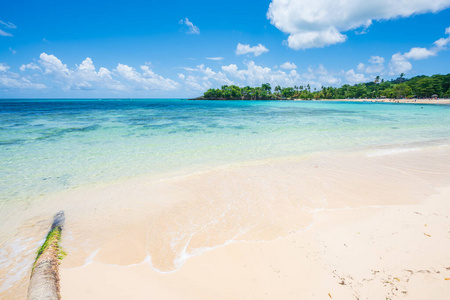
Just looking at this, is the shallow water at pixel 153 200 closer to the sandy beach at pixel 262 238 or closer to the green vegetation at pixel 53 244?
the sandy beach at pixel 262 238

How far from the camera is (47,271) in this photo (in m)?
3.56

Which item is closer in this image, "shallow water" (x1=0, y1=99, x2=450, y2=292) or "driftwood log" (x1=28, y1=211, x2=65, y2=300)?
"driftwood log" (x1=28, y1=211, x2=65, y2=300)

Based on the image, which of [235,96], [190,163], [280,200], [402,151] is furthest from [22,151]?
[235,96]

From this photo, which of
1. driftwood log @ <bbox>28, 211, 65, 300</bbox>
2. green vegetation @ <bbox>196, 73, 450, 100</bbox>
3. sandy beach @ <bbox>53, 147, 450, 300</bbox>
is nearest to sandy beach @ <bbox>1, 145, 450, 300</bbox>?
sandy beach @ <bbox>53, 147, 450, 300</bbox>

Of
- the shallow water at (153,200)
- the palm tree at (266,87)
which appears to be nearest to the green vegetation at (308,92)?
the palm tree at (266,87)

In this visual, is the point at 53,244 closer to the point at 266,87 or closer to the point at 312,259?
the point at 312,259

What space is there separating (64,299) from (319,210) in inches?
229

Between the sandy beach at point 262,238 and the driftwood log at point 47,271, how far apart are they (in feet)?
0.51

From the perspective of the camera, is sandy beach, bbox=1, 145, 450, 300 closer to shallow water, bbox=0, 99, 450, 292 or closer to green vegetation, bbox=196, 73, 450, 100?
shallow water, bbox=0, 99, 450, 292

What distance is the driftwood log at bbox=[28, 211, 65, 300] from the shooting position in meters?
3.14

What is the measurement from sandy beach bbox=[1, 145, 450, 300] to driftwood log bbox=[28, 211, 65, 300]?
155 millimetres

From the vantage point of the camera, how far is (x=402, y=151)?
11773mm

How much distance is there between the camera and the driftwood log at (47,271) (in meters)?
3.14

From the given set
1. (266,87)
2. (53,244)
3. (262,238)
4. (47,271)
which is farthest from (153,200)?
(266,87)
